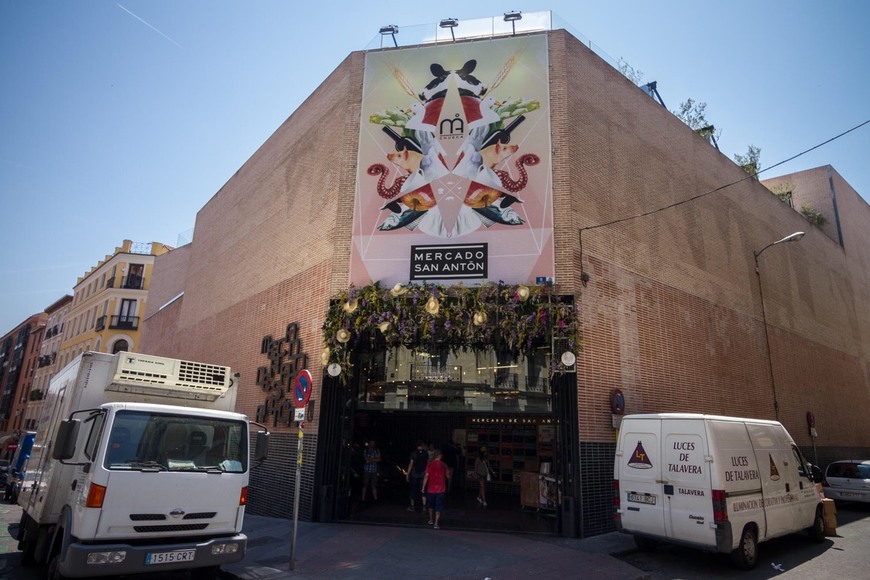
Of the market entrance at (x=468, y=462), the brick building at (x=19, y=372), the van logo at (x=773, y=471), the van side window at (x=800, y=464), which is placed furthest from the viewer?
the brick building at (x=19, y=372)

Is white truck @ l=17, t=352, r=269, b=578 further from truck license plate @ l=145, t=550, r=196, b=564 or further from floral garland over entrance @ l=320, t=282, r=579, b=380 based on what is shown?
floral garland over entrance @ l=320, t=282, r=579, b=380

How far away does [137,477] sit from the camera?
6.07m

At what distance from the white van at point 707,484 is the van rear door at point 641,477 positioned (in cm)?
2

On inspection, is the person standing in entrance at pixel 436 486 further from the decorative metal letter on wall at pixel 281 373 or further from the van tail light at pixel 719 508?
the van tail light at pixel 719 508

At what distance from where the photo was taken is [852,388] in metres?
22.8

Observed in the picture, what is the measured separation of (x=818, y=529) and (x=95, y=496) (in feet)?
38.9

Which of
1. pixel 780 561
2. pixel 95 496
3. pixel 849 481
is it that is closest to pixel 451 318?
pixel 95 496

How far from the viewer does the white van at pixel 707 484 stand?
7570 millimetres

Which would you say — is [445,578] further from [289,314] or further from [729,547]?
[289,314]

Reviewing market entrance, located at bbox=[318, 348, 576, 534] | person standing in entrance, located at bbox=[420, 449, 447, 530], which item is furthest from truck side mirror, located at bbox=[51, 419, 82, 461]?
person standing in entrance, located at bbox=[420, 449, 447, 530]

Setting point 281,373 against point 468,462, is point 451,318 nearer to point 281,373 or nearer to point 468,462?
point 281,373

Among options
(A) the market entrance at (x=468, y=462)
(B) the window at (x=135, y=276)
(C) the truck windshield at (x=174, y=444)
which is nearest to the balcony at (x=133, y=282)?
(B) the window at (x=135, y=276)

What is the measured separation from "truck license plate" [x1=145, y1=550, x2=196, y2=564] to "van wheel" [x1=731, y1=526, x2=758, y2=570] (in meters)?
7.48

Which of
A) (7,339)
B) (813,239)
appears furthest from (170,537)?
(7,339)
